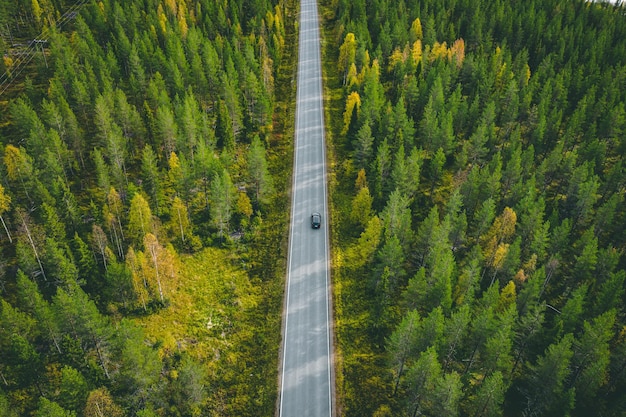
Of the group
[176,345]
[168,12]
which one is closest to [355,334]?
[176,345]

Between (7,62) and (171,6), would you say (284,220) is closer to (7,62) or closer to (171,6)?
(7,62)

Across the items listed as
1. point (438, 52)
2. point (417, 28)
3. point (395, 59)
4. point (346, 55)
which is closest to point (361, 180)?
point (346, 55)

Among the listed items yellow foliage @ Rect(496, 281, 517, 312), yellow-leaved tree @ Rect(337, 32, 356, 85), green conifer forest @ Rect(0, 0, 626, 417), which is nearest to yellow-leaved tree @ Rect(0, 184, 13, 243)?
green conifer forest @ Rect(0, 0, 626, 417)

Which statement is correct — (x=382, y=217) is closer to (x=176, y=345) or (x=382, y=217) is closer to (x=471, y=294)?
(x=471, y=294)

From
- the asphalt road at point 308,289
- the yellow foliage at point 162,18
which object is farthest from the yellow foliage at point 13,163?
the yellow foliage at point 162,18

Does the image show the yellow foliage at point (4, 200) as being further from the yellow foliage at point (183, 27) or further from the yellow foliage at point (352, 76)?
the yellow foliage at point (352, 76)

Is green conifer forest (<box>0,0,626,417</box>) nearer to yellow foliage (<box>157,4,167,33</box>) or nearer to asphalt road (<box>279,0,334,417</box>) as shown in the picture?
yellow foliage (<box>157,4,167,33</box>)
